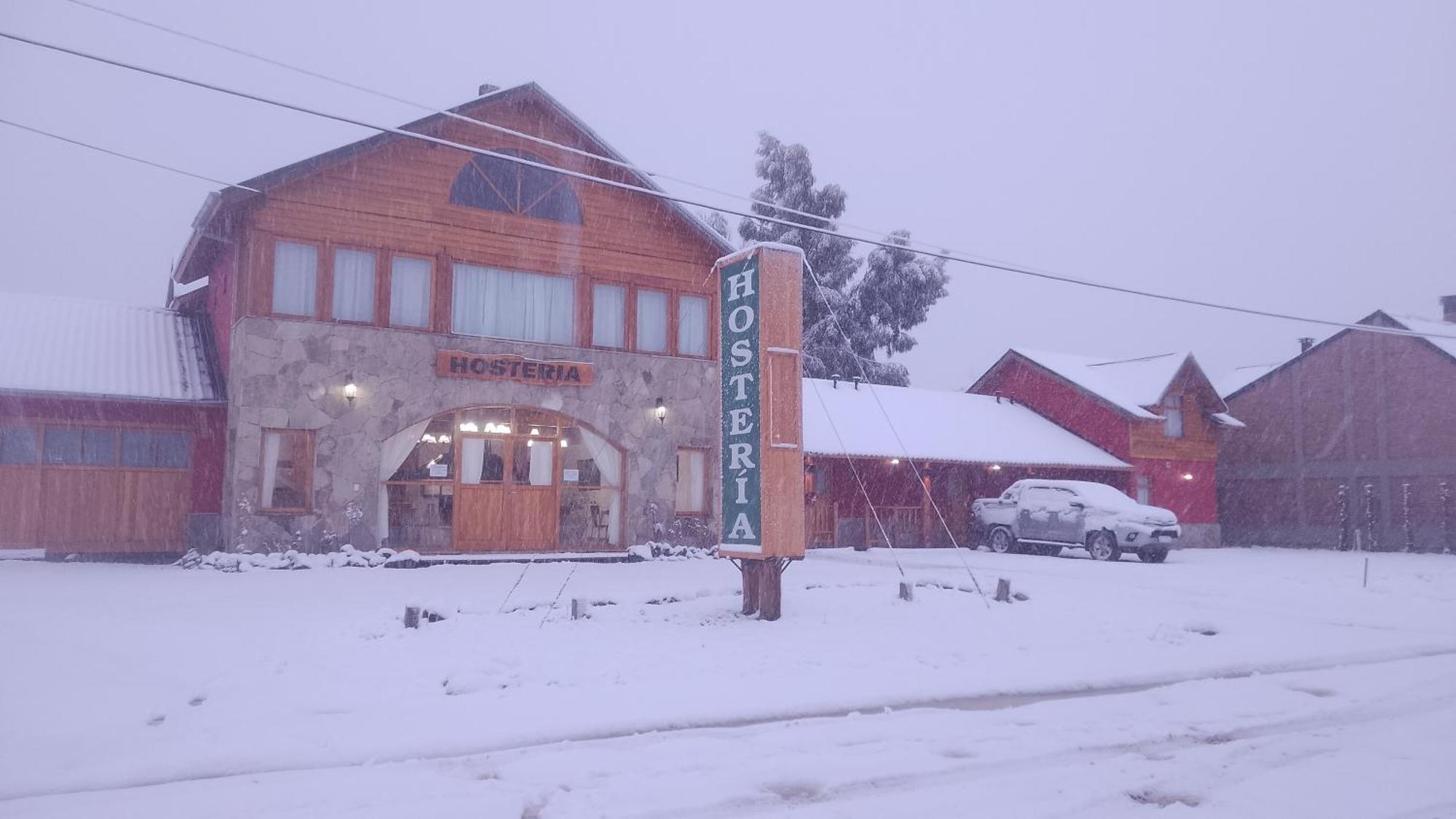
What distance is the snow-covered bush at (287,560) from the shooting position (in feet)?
56.7

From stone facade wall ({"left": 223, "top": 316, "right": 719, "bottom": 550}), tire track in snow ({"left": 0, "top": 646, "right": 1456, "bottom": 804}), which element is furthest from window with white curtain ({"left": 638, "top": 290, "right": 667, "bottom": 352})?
tire track in snow ({"left": 0, "top": 646, "right": 1456, "bottom": 804})

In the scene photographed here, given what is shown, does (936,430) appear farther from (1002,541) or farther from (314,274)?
(314,274)

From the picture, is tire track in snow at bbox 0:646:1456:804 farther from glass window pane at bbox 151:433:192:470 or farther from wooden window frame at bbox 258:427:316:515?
glass window pane at bbox 151:433:192:470

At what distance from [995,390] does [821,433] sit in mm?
12263

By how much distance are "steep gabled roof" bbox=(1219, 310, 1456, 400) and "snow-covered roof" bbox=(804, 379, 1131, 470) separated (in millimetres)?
9066

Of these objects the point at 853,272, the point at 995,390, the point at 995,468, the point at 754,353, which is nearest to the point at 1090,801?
the point at 754,353

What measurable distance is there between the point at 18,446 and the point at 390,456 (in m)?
6.62

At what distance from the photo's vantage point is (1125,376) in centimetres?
3544

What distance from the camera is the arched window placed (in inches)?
787

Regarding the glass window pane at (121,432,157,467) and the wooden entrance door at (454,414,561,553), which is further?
the wooden entrance door at (454,414,561,553)

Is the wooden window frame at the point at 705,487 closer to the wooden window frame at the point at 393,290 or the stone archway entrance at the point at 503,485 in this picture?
the stone archway entrance at the point at 503,485

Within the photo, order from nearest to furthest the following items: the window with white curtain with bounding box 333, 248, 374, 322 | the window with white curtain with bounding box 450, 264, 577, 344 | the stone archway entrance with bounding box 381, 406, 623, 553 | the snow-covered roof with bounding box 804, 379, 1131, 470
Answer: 1. the window with white curtain with bounding box 333, 248, 374, 322
2. the stone archway entrance with bounding box 381, 406, 623, 553
3. the window with white curtain with bounding box 450, 264, 577, 344
4. the snow-covered roof with bounding box 804, 379, 1131, 470

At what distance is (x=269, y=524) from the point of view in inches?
704


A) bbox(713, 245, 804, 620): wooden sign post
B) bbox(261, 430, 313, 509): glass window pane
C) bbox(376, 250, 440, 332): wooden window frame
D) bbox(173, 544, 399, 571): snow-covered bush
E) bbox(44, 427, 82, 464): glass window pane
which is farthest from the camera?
bbox(376, 250, 440, 332): wooden window frame
